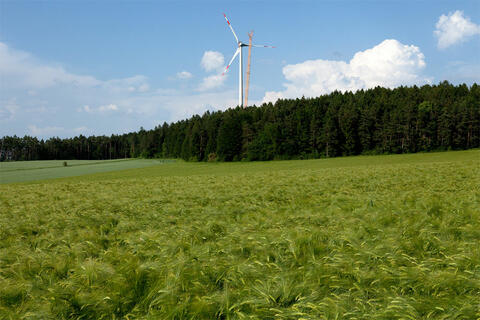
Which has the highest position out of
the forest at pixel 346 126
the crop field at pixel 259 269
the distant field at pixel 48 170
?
the forest at pixel 346 126

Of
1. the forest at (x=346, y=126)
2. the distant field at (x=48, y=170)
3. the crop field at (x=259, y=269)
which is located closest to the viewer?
the crop field at (x=259, y=269)

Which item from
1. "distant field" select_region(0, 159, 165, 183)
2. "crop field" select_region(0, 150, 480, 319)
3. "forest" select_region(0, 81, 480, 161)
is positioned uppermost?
"forest" select_region(0, 81, 480, 161)

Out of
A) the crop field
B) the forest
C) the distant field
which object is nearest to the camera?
the crop field

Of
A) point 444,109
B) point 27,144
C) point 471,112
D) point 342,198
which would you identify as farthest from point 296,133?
point 27,144

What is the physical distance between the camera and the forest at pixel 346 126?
86562 mm

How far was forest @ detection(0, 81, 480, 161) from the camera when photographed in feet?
284

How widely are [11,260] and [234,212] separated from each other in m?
5.59

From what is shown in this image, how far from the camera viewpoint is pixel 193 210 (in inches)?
403

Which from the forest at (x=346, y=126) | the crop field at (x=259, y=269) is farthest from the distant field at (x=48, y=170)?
the crop field at (x=259, y=269)

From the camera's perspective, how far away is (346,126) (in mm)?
91000

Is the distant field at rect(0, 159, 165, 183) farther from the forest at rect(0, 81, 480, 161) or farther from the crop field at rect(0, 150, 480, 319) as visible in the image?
the crop field at rect(0, 150, 480, 319)

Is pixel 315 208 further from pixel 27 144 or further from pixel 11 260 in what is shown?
pixel 27 144

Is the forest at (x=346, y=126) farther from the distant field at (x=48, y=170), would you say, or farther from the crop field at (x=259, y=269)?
the crop field at (x=259, y=269)

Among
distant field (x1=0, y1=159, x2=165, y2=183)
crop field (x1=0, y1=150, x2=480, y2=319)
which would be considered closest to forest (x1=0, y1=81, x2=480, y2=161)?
distant field (x1=0, y1=159, x2=165, y2=183)
